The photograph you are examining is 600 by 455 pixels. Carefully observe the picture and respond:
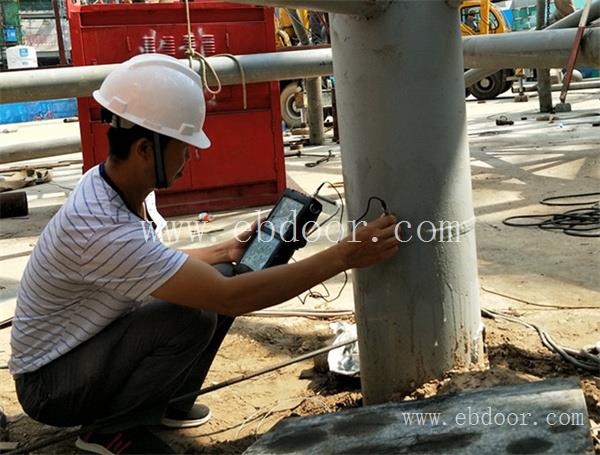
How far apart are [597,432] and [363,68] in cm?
126

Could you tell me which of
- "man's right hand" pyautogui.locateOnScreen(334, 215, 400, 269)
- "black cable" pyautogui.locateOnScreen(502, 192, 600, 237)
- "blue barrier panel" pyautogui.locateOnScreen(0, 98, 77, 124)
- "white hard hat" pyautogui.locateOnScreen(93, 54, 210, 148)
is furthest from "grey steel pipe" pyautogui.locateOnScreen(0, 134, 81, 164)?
"blue barrier panel" pyautogui.locateOnScreen(0, 98, 77, 124)

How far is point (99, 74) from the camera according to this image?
4863mm

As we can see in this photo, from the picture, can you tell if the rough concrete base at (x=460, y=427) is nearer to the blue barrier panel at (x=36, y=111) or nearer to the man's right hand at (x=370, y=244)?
the man's right hand at (x=370, y=244)

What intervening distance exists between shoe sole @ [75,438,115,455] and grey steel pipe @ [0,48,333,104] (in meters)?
2.62

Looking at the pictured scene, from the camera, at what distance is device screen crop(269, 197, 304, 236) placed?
2797 millimetres

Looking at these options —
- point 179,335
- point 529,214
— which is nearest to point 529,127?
point 529,214

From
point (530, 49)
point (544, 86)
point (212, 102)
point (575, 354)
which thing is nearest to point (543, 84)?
point (544, 86)

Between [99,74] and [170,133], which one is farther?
[99,74]

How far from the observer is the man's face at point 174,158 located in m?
2.40

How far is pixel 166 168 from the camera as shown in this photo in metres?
2.40

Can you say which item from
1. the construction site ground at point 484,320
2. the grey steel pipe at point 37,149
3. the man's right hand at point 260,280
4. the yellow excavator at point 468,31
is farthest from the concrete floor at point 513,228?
the yellow excavator at point 468,31

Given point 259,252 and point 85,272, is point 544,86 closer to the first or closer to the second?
point 259,252

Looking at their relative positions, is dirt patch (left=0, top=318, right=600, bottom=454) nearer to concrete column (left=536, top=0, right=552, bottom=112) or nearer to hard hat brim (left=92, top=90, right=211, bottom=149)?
hard hat brim (left=92, top=90, right=211, bottom=149)

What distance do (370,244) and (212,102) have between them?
4.20 m
